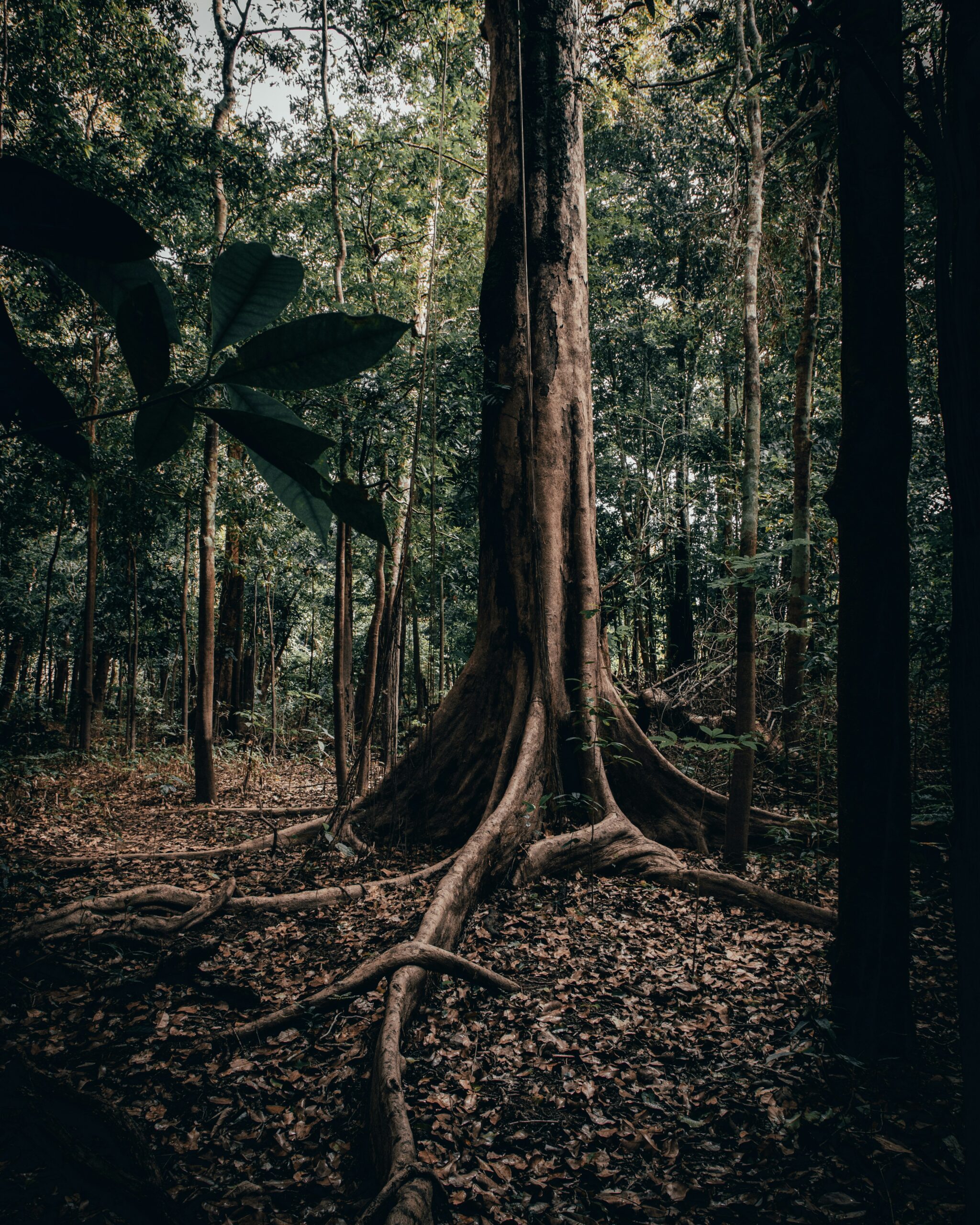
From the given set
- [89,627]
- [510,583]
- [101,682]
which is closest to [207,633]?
[89,627]

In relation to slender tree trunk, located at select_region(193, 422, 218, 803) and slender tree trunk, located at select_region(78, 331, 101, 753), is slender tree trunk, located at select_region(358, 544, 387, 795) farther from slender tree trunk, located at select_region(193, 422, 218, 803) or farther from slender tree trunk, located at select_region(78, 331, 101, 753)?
slender tree trunk, located at select_region(78, 331, 101, 753)

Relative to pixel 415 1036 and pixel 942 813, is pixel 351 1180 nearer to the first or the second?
pixel 415 1036

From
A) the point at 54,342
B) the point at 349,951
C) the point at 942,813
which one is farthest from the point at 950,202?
the point at 54,342

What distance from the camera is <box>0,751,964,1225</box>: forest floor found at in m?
1.81

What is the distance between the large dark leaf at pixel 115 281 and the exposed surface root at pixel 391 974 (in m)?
2.89

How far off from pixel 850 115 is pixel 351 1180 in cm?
375

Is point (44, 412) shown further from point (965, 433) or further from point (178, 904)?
point (178, 904)

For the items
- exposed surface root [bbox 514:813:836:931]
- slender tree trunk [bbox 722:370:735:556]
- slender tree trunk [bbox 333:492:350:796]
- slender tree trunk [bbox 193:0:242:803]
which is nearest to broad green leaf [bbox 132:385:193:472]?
exposed surface root [bbox 514:813:836:931]

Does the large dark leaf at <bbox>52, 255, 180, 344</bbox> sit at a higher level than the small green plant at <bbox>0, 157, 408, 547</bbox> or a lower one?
higher

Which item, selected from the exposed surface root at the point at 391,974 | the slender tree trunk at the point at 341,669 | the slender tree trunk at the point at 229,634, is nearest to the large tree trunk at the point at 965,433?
the exposed surface root at the point at 391,974

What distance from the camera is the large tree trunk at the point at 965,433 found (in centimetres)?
81

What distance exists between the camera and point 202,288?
6.43m

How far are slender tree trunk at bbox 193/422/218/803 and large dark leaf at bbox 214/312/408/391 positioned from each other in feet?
24.1

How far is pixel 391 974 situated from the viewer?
2857 millimetres
